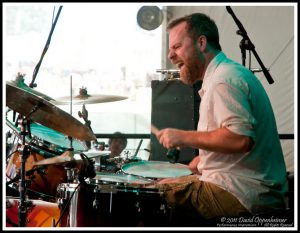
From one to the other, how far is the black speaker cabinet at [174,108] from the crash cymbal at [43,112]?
160cm

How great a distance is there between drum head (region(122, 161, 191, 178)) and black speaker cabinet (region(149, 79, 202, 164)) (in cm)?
121

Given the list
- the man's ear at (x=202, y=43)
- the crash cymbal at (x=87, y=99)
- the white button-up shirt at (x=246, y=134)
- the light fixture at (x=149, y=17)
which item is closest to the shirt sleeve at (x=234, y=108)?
the white button-up shirt at (x=246, y=134)

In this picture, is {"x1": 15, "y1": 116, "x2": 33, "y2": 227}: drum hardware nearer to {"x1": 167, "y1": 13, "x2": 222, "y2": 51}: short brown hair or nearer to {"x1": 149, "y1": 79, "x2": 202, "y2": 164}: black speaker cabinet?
{"x1": 167, "y1": 13, "x2": 222, "y2": 51}: short brown hair

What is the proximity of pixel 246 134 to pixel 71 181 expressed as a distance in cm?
117

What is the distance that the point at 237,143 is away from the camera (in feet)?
5.00

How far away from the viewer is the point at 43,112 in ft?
7.02

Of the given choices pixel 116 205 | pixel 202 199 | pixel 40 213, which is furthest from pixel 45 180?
pixel 202 199

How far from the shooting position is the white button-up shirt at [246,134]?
1559 mm

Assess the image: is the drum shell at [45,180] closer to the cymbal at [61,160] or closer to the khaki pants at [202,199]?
the cymbal at [61,160]

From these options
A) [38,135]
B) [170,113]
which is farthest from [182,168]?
[170,113]

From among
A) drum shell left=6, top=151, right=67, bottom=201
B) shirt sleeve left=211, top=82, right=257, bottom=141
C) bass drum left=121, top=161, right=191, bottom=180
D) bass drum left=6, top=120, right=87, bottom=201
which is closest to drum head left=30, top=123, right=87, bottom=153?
bass drum left=6, top=120, right=87, bottom=201

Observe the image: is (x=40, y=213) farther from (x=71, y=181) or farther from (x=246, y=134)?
(x=246, y=134)

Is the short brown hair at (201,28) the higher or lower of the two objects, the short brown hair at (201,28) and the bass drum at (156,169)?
the higher

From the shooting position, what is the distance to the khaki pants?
1.63 meters
